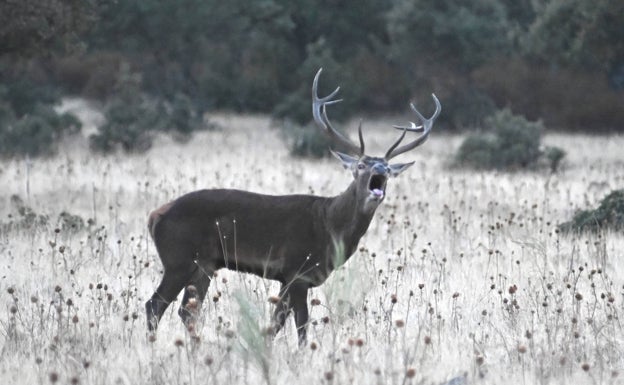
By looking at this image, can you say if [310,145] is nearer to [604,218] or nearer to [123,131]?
[123,131]

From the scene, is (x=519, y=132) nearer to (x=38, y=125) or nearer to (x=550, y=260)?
(x=38, y=125)

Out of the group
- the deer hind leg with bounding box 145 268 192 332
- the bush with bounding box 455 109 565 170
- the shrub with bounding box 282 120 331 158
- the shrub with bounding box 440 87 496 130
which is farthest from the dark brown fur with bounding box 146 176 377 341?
the shrub with bounding box 440 87 496 130

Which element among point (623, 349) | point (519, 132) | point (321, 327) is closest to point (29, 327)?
point (321, 327)

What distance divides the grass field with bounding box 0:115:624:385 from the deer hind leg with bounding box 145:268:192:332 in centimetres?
15

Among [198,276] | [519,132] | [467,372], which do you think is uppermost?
[519,132]

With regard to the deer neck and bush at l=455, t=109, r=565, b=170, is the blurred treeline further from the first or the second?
the deer neck

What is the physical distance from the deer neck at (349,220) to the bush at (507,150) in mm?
12580

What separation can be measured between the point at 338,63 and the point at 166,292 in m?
27.6

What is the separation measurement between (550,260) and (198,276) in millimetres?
3808

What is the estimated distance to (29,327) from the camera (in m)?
7.30

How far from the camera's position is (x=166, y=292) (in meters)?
7.79

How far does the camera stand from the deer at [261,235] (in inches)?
306

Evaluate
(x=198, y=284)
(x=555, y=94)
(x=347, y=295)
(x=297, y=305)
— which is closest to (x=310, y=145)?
(x=198, y=284)

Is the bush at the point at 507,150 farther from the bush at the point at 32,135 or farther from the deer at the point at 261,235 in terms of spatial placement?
the deer at the point at 261,235
